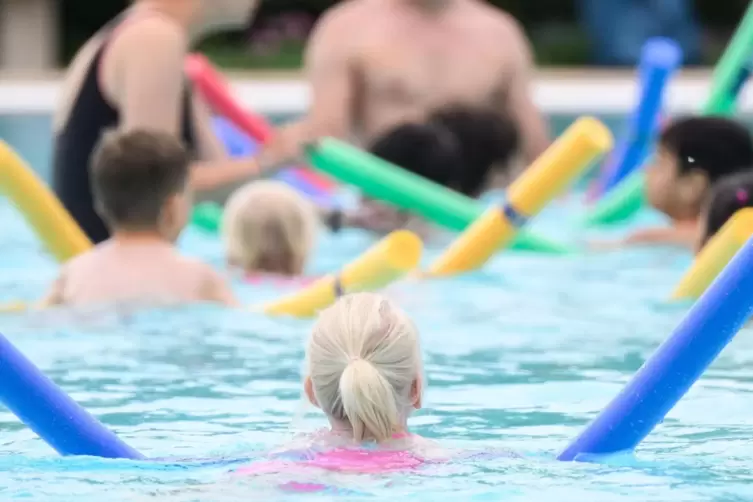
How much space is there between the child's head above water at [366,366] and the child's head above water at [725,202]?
6.58ft

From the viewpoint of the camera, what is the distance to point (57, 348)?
425cm

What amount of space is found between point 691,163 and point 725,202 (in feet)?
4.03

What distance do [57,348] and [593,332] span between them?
1491 millimetres

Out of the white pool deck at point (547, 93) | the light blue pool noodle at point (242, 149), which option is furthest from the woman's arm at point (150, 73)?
the white pool deck at point (547, 93)

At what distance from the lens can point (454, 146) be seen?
6.42m

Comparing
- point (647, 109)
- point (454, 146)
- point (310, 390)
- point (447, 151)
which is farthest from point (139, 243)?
point (647, 109)

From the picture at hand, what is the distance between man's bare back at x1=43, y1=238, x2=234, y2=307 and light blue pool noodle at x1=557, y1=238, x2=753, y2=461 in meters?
1.90

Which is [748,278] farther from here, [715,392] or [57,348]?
[57,348]

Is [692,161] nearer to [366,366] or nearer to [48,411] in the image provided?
[366,366]

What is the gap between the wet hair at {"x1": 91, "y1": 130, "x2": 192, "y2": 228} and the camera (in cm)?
449

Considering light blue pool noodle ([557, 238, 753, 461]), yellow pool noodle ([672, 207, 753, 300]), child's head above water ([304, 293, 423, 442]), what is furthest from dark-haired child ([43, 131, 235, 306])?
light blue pool noodle ([557, 238, 753, 461])

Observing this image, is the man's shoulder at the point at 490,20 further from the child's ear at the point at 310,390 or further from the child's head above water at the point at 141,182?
the child's ear at the point at 310,390

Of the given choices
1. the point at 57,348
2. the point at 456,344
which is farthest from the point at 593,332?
the point at 57,348

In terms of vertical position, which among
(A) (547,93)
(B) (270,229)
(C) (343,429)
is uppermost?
(A) (547,93)
